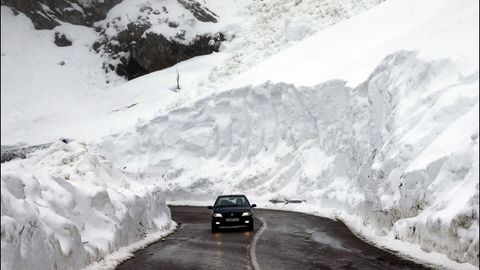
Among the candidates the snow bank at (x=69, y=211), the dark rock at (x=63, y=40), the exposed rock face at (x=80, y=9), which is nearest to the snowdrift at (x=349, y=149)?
the snow bank at (x=69, y=211)

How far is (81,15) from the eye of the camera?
6200 cm

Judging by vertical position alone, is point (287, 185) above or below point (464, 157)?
below

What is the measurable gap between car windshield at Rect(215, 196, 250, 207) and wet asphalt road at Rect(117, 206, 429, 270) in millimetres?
1026

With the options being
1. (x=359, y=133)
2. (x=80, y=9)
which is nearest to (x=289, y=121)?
(x=359, y=133)

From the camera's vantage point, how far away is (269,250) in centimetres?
1438

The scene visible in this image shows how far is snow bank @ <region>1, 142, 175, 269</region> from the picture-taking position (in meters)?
8.82

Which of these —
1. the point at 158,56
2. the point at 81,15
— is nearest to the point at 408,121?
the point at 158,56

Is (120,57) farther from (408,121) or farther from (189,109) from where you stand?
(408,121)

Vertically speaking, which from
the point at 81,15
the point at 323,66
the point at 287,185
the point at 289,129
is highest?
the point at 81,15

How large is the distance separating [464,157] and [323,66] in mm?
23742

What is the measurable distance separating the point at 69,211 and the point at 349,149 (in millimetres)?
17983

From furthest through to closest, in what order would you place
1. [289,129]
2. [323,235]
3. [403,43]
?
1. [289,129]
2. [403,43]
3. [323,235]

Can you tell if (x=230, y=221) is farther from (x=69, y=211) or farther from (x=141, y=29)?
(x=141, y=29)

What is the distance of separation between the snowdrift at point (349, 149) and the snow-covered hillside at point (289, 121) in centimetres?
8
